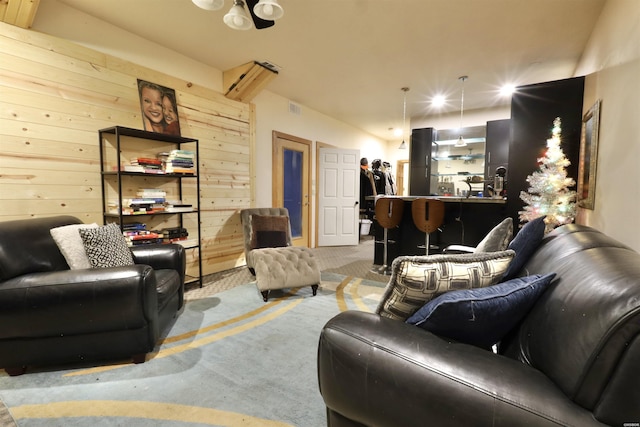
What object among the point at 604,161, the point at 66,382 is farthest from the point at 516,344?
the point at 66,382

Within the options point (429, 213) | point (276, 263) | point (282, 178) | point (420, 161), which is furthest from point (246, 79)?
point (420, 161)

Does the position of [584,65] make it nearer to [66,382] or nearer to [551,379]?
[551,379]

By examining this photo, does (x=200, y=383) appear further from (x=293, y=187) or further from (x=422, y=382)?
(x=293, y=187)

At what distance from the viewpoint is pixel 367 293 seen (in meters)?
3.12

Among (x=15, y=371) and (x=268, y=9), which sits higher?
(x=268, y=9)

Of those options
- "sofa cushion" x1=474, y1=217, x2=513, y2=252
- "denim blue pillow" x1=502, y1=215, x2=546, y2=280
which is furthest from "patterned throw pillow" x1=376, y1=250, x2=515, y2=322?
"sofa cushion" x1=474, y1=217, x2=513, y2=252

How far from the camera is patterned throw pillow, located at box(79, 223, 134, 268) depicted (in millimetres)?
2043

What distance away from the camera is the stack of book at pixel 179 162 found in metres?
3.08

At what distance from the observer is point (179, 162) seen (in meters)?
3.11

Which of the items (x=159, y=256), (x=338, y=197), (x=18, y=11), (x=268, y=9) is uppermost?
(x=18, y=11)

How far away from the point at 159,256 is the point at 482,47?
384 centimetres

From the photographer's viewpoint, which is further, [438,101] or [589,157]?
[438,101]

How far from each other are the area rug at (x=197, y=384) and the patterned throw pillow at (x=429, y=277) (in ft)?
2.48

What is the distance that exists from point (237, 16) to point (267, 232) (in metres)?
2.25
